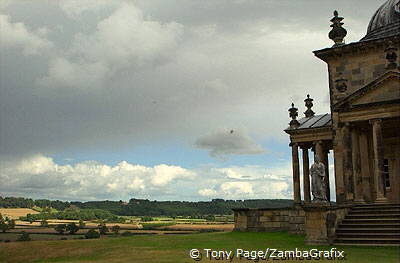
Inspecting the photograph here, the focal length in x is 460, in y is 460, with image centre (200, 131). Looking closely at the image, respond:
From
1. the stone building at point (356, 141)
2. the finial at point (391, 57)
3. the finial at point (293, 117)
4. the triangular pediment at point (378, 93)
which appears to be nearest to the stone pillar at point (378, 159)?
the stone building at point (356, 141)

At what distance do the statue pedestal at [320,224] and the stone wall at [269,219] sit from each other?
5.72 metres

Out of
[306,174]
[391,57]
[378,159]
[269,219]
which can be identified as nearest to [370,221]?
[378,159]

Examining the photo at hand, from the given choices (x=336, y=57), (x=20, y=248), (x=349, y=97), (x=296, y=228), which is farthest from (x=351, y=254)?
(x=336, y=57)

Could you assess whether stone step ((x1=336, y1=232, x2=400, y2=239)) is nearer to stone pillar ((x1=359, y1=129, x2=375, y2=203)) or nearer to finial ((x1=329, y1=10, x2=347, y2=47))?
stone pillar ((x1=359, y1=129, x2=375, y2=203))

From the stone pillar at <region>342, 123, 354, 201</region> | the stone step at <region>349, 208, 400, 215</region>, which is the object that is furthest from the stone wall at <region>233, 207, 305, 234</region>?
the stone step at <region>349, 208, 400, 215</region>

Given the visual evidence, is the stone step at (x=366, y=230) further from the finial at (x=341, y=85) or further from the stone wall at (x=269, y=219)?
the finial at (x=341, y=85)

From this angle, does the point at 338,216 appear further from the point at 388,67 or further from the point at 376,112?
the point at 388,67

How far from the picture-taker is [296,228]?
26141 mm

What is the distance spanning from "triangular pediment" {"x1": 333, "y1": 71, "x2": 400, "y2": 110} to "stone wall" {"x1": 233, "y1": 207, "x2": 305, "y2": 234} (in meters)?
6.82

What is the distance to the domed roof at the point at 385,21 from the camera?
29.4 metres

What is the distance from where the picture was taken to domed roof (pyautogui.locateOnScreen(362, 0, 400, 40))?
29.4 metres

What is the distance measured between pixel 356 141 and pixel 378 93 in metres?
3.19

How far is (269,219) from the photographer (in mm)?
27719

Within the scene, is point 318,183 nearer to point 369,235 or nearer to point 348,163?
point 369,235
